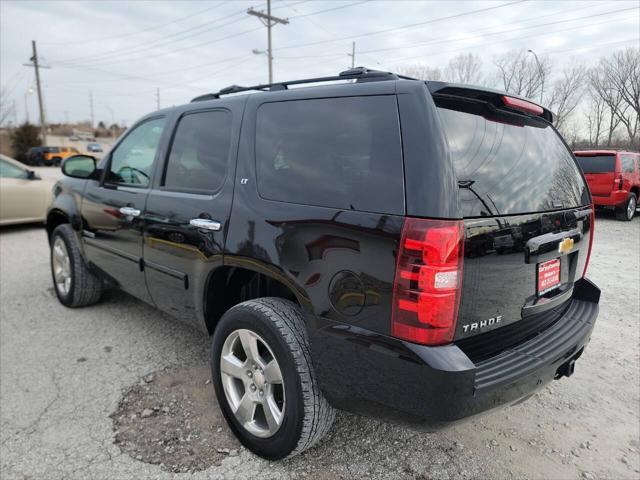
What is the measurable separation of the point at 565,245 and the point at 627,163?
1080 centimetres

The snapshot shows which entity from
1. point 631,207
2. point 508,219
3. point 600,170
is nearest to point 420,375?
point 508,219

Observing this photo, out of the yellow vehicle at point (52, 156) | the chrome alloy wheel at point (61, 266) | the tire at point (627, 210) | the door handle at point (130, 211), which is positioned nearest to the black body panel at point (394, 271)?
the door handle at point (130, 211)

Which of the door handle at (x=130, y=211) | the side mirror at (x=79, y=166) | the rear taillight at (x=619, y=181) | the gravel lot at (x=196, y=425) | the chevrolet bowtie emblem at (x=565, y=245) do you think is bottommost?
the gravel lot at (x=196, y=425)

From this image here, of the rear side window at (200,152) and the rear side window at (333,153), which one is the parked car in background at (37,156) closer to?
the rear side window at (200,152)

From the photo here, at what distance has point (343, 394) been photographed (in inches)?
74.0

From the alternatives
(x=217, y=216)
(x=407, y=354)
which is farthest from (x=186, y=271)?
(x=407, y=354)

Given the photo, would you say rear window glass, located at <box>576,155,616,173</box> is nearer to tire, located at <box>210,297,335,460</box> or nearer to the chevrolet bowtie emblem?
the chevrolet bowtie emblem

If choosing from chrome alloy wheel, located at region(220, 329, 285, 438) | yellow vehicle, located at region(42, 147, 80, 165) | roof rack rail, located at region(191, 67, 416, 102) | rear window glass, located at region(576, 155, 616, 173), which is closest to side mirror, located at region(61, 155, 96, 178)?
roof rack rail, located at region(191, 67, 416, 102)

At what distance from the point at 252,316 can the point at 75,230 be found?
9.26 feet

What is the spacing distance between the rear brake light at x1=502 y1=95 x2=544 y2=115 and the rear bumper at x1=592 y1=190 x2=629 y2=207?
9.53 m

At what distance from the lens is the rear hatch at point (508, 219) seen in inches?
68.6

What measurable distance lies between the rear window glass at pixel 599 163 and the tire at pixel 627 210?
108cm

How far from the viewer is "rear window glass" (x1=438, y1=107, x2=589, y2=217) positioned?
1.77 m

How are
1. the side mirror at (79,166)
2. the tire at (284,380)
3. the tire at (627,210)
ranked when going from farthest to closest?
the tire at (627,210) → the side mirror at (79,166) → the tire at (284,380)
